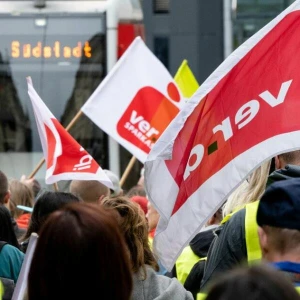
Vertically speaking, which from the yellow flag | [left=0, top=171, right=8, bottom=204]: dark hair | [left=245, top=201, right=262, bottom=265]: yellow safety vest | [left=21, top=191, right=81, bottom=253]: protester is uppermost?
[left=245, top=201, right=262, bottom=265]: yellow safety vest

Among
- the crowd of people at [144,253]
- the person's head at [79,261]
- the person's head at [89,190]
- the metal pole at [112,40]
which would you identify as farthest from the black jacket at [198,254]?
the metal pole at [112,40]

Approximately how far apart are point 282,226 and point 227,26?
11.3 m

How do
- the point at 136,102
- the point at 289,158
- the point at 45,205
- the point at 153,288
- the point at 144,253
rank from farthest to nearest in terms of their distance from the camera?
the point at 136,102 < the point at 45,205 < the point at 289,158 < the point at 144,253 < the point at 153,288

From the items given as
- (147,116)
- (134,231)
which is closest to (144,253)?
(134,231)

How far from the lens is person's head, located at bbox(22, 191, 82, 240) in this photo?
193 inches

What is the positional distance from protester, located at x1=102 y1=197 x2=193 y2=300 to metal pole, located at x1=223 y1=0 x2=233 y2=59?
980 cm

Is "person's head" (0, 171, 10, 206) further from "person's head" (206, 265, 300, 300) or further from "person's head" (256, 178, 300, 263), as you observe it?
"person's head" (206, 265, 300, 300)

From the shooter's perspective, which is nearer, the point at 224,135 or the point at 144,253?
the point at 144,253

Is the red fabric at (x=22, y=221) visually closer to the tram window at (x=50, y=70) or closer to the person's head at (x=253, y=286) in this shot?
the person's head at (x=253, y=286)

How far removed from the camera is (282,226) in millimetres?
2863

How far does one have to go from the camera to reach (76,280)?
265 centimetres

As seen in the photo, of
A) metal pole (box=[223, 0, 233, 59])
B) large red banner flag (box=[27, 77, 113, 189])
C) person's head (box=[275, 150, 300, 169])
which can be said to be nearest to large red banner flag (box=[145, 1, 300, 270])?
person's head (box=[275, 150, 300, 169])

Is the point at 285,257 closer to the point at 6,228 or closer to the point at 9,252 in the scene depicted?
the point at 9,252

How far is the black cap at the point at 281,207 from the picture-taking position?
9.37ft
